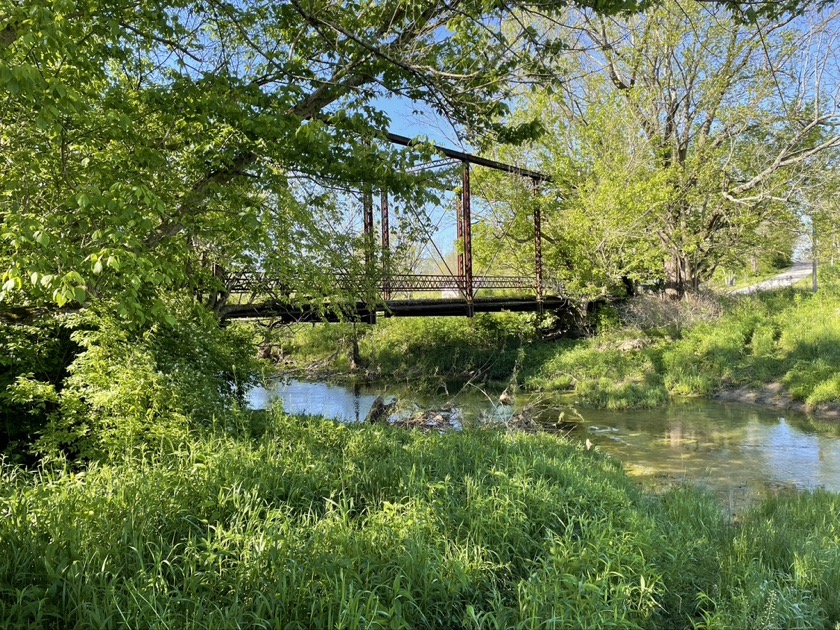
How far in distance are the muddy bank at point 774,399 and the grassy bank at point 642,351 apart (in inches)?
3.5

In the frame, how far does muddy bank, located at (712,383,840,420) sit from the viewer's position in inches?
439

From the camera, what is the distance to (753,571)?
11.4ft

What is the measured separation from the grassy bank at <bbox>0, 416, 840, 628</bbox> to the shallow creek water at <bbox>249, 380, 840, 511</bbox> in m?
2.23

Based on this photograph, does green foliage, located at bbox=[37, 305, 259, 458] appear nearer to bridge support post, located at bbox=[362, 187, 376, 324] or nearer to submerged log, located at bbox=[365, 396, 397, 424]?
bridge support post, located at bbox=[362, 187, 376, 324]

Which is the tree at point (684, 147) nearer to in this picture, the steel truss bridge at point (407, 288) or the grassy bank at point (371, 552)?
the steel truss bridge at point (407, 288)

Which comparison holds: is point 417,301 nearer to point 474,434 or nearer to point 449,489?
point 474,434

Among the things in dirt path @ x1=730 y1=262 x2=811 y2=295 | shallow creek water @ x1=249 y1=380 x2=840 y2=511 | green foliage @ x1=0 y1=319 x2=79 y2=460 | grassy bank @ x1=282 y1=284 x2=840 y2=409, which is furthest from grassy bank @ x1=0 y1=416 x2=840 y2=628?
dirt path @ x1=730 y1=262 x2=811 y2=295

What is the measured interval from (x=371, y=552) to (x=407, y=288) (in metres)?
11.4

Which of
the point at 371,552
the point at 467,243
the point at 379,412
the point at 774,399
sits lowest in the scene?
the point at 774,399

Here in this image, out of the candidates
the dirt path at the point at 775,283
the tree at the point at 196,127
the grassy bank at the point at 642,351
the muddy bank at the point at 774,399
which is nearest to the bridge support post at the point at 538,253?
the grassy bank at the point at 642,351

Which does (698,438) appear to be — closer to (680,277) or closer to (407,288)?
(407,288)

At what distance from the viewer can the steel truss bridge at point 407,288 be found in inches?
342

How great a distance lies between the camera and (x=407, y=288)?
14.3 metres

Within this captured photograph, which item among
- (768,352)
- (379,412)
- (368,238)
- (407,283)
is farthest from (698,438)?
(407,283)
